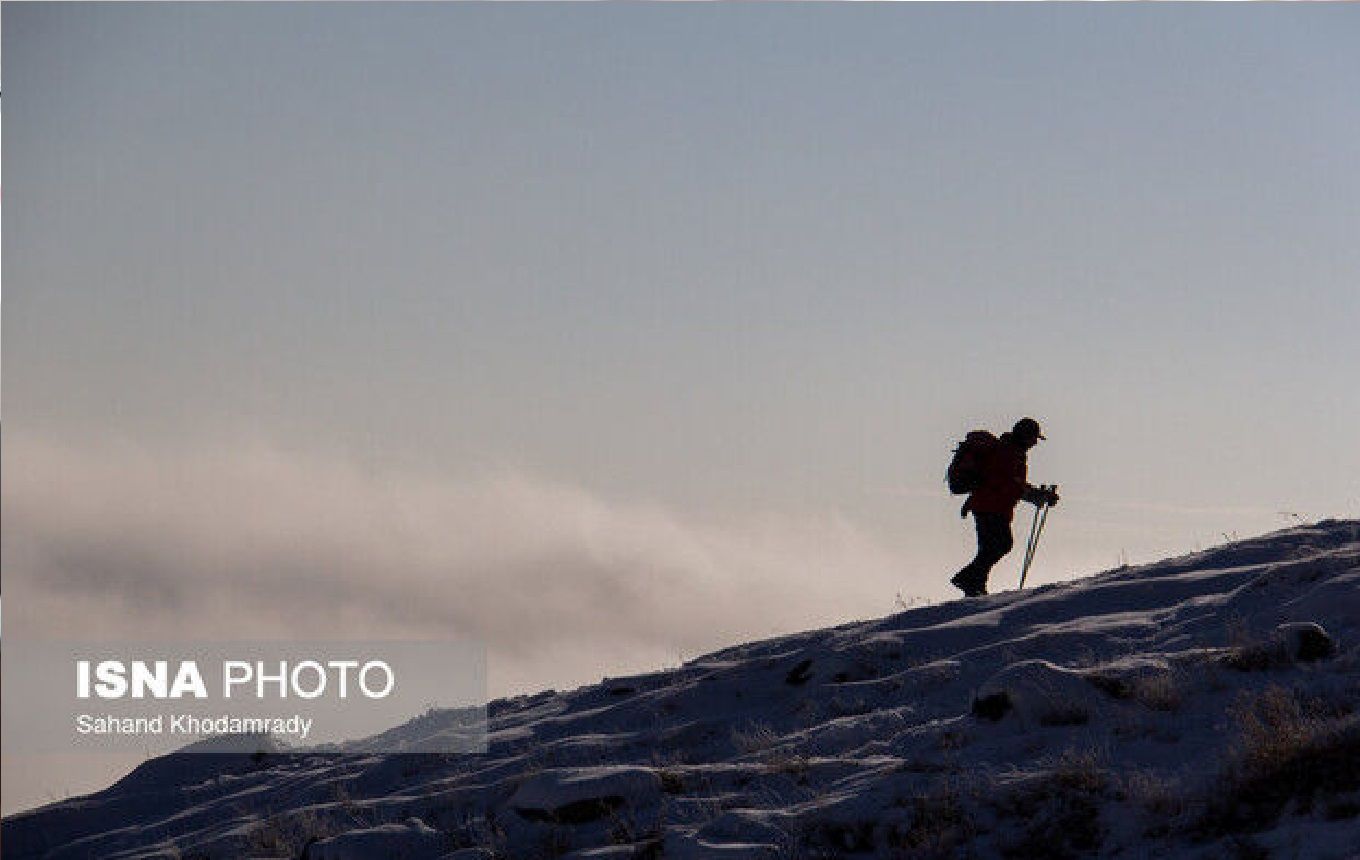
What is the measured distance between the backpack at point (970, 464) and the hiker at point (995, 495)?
0.04ft

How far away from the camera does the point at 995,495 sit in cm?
1962

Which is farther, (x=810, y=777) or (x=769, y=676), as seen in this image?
(x=769, y=676)

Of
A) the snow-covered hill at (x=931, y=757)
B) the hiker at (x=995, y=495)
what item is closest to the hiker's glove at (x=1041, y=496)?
the hiker at (x=995, y=495)

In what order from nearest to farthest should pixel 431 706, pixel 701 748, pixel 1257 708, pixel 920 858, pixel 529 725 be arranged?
1. pixel 920 858
2. pixel 1257 708
3. pixel 701 748
4. pixel 529 725
5. pixel 431 706

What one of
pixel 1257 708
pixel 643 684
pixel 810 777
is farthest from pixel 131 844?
pixel 1257 708

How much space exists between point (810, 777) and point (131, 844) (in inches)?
263

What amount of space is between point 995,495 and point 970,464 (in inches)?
17.4

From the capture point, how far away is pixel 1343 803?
380 inches

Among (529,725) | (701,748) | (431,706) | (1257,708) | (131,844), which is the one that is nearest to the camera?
(1257,708)

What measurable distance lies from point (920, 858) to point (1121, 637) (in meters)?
4.57

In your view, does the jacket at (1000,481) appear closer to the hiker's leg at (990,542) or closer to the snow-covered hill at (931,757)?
the hiker's leg at (990,542)

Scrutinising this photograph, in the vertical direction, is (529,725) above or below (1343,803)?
above

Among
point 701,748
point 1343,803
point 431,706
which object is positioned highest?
point 431,706

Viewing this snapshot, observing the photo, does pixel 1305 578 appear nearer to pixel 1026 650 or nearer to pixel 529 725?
pixel 1026 650
